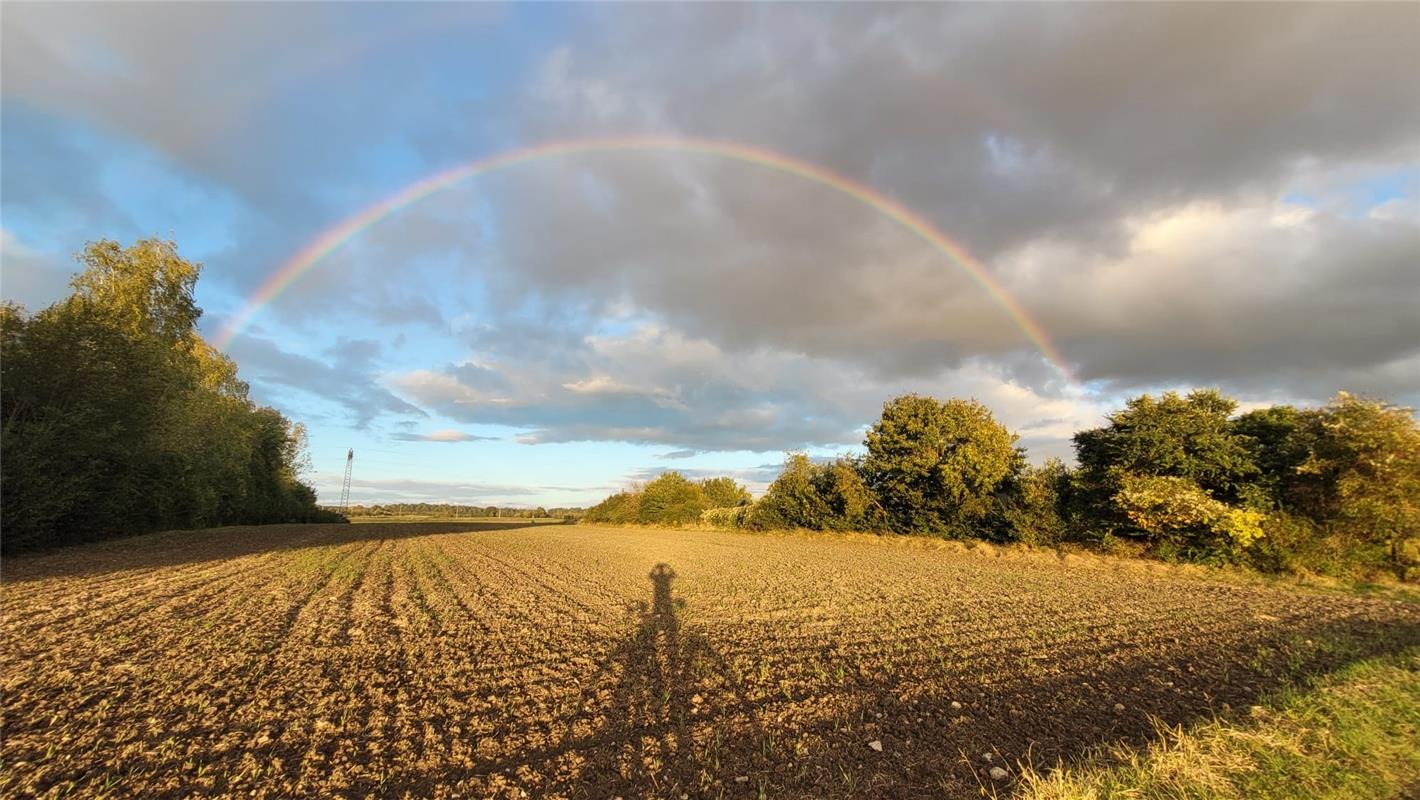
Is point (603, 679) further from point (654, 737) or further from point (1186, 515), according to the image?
point (1186, 515)

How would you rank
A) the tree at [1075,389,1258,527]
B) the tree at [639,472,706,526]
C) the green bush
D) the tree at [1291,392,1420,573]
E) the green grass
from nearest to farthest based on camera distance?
1. the green grass
2. the tree at [1291,392,1420,573]
3. the tree at [1075,389,1258,527]
4. the green bush
5. the tree at [639,472,706,526]

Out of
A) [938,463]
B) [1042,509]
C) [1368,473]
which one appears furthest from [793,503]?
[1368,473]

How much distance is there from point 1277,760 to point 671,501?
61.1m

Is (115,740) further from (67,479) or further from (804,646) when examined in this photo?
(67,479)

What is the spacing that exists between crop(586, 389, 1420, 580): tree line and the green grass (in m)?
16.6

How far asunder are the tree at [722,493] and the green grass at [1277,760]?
189 feet

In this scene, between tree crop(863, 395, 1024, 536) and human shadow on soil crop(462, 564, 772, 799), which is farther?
tree crop(863, 395, 1024, 536)

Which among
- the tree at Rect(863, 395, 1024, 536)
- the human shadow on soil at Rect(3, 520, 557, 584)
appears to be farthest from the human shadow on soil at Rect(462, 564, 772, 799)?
the tree at Rect(863, 395, 1024, 536)

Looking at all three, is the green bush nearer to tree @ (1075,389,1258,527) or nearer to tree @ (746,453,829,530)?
tree @ (746,453,829,530)

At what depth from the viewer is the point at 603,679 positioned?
7164mm

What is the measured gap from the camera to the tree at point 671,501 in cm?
6128

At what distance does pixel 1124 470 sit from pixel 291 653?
25.1 m

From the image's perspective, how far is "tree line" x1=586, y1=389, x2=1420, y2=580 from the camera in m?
16.9

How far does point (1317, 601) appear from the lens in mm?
13523
